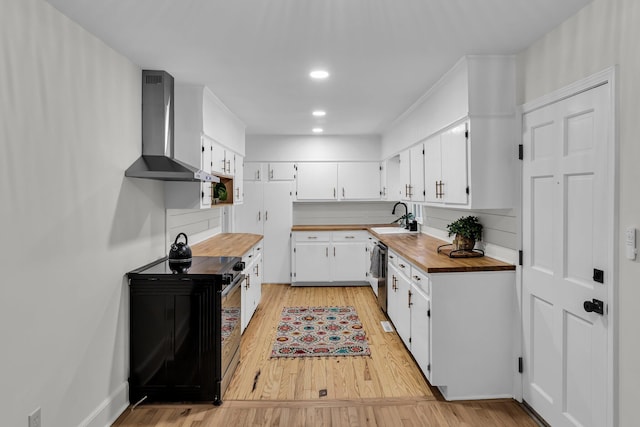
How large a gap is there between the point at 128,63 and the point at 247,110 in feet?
5.57

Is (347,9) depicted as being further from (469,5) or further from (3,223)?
(3,223)

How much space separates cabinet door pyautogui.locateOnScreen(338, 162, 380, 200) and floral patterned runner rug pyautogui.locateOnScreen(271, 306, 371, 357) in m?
2.05

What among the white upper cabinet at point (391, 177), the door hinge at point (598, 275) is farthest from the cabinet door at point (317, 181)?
the door hinge at point (598, 275)

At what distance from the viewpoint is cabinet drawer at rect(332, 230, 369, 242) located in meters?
6.02

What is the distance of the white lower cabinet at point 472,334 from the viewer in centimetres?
271

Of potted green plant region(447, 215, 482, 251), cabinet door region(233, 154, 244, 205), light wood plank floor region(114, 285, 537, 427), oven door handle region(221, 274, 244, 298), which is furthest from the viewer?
cabinet door region(233, 154, 244, 205)

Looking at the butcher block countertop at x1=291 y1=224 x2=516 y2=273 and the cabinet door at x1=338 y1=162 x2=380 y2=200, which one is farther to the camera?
the cabinet door at x1=338 y1=162 x2=380 y2=200

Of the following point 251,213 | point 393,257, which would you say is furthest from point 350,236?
point 393,257

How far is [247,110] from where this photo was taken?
439 centimetres

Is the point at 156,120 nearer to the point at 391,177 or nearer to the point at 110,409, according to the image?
the point at 110,409

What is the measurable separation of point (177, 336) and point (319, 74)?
7.50 ft

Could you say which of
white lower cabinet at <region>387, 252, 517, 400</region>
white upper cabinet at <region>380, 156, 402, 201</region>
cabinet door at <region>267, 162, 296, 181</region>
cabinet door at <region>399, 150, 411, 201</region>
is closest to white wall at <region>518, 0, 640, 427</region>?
white lower cabinet at <region>387, 252, 517, 400</region>

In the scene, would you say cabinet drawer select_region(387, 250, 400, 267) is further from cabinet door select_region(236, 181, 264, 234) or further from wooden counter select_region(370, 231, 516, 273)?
cabinet door select_region(236, 181, 264, 234)

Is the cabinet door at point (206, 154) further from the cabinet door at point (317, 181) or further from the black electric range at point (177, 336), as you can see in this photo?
the cabinet door at point (317, 181)
